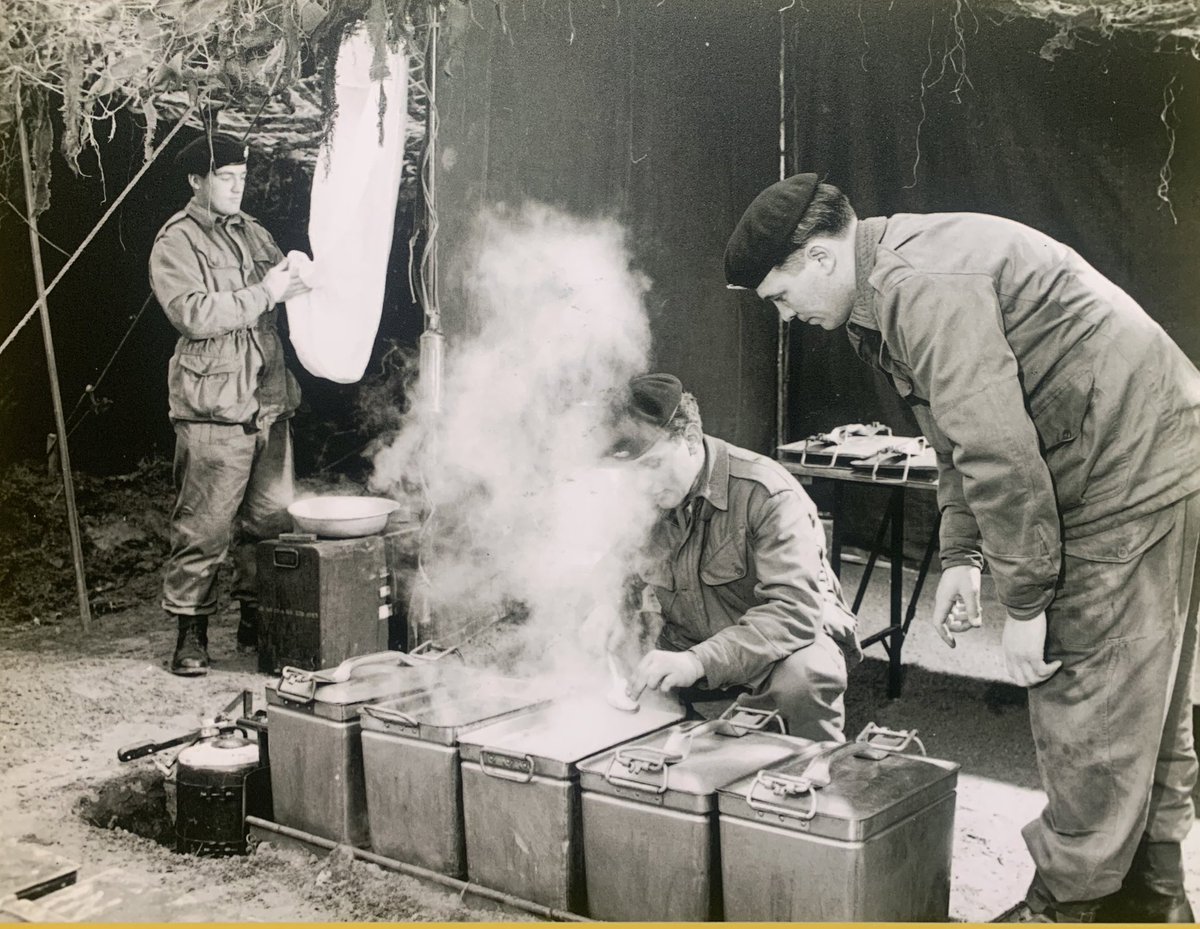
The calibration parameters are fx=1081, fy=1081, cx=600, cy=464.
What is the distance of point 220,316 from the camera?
4.59m

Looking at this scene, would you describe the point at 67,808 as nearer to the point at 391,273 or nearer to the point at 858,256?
the point at 391,273

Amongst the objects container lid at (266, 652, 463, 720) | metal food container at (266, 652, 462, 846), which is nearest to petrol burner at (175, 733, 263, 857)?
metal food container at (266, 652, 462, 846)

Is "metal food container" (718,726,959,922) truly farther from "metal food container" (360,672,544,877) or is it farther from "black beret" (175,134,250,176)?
"black beret" (175,134,250,176)

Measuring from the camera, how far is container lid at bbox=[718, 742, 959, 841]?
2562mm

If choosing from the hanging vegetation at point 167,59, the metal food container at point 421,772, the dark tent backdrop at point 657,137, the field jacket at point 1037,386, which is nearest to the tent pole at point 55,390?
the hanging vegetation at point 167,59

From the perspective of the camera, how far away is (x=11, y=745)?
13.7ft

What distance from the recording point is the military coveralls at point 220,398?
4535 millimetres

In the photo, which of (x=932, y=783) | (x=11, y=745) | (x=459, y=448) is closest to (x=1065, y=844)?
(x=932, y=783)

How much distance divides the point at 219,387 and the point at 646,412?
77.9 inches

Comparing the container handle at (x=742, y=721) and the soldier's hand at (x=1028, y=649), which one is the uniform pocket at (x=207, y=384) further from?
the soldier's hand at (x=1028, y=649)

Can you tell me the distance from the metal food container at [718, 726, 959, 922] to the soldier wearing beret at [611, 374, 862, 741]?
2.84 feet

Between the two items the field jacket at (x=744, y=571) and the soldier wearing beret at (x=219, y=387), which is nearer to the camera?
the field jacket at (x=744, y=571)

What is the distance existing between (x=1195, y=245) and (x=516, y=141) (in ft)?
7.89

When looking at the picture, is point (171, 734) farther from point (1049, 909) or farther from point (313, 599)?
point (1049, 909)
